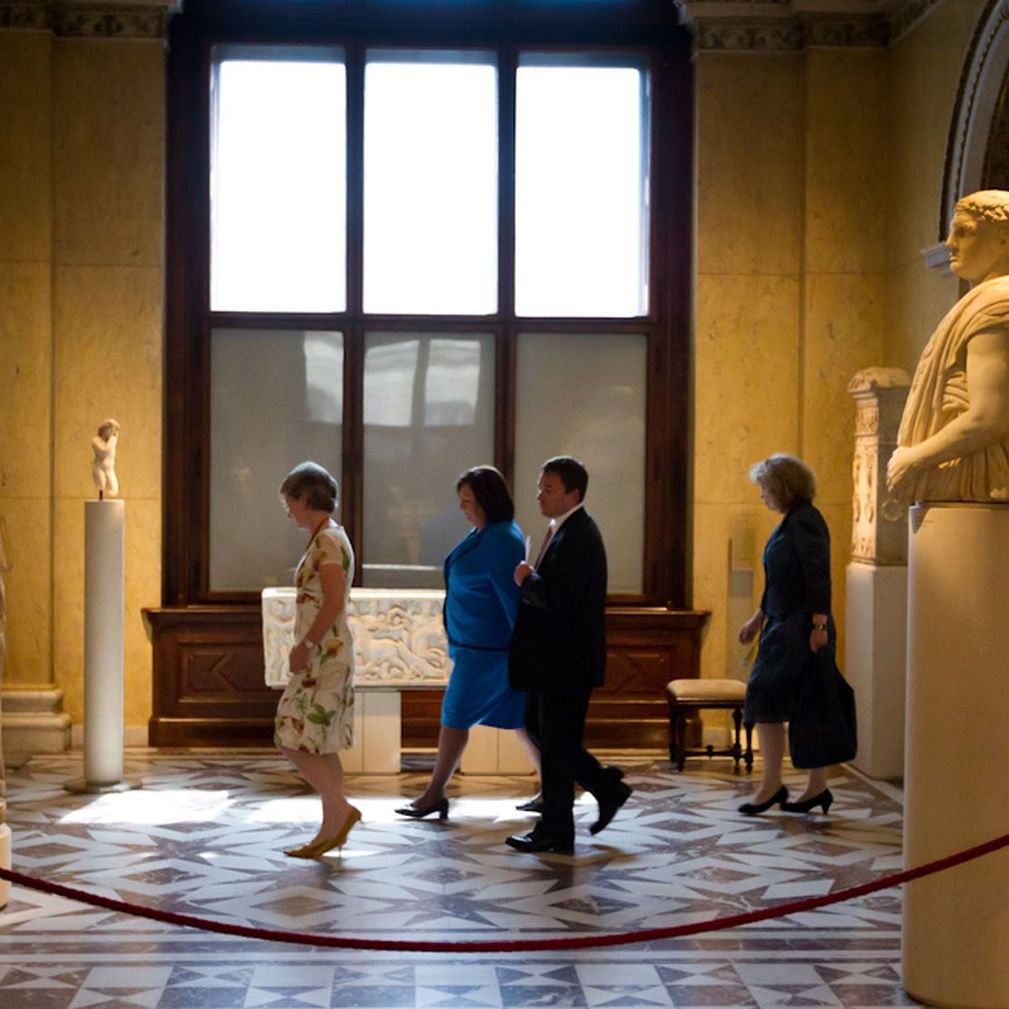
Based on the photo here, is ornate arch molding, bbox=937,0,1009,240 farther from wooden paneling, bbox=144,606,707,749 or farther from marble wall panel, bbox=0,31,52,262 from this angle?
marble wall panel, bbox=0,31,52,262

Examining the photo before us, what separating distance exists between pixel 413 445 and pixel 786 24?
340 cm

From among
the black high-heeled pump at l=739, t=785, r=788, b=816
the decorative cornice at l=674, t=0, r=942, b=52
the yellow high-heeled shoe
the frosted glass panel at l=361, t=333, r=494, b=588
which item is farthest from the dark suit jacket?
the decorative cornice at l=674, t=0, r=942, b=52

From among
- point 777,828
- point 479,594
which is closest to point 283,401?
point 479,594

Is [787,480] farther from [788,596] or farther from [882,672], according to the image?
[882,672]

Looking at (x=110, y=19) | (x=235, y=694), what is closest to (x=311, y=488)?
(x=235, y=694)

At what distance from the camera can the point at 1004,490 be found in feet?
16.9

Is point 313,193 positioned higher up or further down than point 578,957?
higher up

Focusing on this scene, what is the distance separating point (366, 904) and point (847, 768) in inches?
160

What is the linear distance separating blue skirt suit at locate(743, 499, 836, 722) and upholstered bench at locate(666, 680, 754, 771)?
1298 mm

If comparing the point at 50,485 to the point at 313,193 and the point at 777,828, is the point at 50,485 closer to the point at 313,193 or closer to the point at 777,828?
the point at 313,193

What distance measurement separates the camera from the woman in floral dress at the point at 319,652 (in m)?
6.98

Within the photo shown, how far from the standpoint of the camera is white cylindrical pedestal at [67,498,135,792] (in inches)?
348

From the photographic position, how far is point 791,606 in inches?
318

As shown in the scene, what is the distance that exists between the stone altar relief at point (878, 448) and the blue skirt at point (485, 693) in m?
2.72
